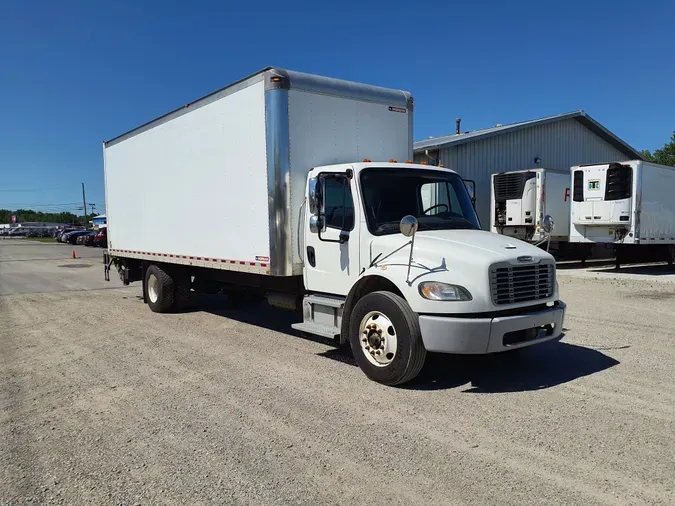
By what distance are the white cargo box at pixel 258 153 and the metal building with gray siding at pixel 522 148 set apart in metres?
9.87

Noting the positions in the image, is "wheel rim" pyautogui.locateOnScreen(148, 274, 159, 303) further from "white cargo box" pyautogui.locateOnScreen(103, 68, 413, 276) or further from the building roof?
the building roof

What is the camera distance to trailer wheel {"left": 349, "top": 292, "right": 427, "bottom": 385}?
525 cm

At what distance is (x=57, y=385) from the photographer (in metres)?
5.88

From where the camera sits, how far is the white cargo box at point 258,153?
6805 millimetres

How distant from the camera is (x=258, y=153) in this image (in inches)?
276

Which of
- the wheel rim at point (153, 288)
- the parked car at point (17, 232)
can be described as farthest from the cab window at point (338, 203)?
the parked car at point (17, 232)

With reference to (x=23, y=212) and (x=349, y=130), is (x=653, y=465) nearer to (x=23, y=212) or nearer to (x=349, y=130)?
(x=349, y=130)

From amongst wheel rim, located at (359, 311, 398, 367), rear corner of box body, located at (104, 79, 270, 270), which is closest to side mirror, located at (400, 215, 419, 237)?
wheel rim, located at (359, 311, 398, 367)

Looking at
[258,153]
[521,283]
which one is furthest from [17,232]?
[521,283]

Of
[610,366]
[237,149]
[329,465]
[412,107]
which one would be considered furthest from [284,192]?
[610,366]

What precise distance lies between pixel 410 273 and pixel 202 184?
4411mm

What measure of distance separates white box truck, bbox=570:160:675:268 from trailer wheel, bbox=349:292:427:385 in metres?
13.6

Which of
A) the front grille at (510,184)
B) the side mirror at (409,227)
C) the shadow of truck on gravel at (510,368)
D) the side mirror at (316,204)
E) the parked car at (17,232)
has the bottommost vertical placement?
the parked car at (17,232)

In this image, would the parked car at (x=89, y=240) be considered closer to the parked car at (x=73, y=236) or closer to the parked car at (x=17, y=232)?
the parked car at (x=73, y=236)
